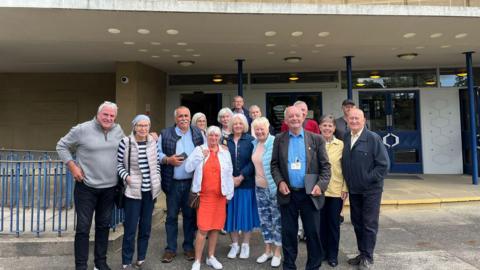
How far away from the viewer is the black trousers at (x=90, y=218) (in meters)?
3.54

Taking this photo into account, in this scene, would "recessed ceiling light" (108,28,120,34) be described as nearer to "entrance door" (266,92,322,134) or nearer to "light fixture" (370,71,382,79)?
"entrance door" (266,92,322,134)

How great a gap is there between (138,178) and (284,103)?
7.59 meters

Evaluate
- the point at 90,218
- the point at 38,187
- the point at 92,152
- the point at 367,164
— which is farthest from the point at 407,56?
the point at 38,187

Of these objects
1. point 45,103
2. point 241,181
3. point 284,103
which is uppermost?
point 45,103

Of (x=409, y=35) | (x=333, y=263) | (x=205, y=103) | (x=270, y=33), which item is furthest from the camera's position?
(x=205, y=103)

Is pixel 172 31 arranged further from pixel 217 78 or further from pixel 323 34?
pixel 217 78

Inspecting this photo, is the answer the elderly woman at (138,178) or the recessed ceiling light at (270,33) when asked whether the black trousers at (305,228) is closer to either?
the elderly woman at (138,178)

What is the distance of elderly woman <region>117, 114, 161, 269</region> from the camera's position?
3625 mm

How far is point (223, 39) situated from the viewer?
22.7ft

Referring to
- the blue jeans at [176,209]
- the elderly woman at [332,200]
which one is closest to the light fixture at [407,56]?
the elderly woman at [332,200]

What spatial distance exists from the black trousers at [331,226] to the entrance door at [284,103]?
6.77 meters

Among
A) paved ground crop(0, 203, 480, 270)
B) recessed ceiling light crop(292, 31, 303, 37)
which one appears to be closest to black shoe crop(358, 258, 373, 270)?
paved ground crop(0, 203, 480, 270)

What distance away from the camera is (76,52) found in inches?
318

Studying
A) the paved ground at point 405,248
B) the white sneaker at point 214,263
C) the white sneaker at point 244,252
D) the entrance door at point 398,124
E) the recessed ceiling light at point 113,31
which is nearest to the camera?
the white sneaker at point 214,263
